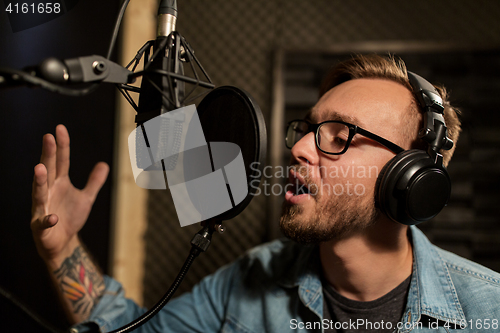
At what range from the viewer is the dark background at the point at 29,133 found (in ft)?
2.55

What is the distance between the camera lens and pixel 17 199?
32.7 inches

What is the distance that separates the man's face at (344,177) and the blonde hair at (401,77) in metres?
0.02

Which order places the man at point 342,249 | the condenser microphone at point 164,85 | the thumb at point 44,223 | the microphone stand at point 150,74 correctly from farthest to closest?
the man at point 342,249, the thumb at point 44,223, the condenser microphone at point 164,85, the microphone stand at point 150,74

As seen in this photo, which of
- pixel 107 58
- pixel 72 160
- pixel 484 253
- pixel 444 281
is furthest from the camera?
pixel 484 253

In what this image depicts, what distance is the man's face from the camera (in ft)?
2.88

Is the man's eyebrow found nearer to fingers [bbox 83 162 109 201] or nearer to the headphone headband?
the headphone headband

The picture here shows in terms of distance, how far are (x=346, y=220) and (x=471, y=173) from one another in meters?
1.35

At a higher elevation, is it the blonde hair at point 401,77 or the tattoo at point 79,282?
the blonde hair at point 401,77

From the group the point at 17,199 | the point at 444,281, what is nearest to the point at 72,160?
the point at 17,199

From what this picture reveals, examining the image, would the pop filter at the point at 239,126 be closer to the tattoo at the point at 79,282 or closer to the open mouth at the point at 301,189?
the open mouth at the point at 301,189

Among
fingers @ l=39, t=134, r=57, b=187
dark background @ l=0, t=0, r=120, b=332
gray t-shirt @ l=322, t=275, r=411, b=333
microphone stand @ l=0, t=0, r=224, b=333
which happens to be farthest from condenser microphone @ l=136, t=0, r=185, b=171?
gray t-shirt @ l=322, t=275, r=411, b=333

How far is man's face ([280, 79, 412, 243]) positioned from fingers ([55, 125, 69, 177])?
59 centimetres

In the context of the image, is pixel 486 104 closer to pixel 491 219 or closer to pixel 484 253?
pixel 491 219

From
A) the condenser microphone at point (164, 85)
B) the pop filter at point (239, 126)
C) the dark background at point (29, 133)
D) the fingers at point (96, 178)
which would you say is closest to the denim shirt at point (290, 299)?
the dark background at point (29, 133)
